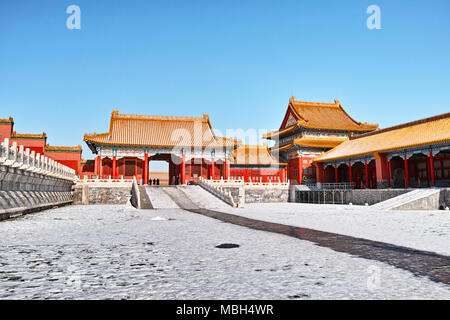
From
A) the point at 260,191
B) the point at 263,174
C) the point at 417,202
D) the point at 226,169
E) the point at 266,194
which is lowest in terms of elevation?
the point at 417,202

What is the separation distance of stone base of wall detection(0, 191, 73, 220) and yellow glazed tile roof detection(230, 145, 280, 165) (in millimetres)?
21300

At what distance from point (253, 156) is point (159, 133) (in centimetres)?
1164

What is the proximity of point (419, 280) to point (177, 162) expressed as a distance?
31260 millimetres

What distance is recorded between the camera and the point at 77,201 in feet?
86.6

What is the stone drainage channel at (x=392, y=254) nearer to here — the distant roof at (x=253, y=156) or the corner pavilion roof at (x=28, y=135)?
the distant roof at (x=253, y=156)

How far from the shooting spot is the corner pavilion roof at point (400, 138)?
21953 millimetres

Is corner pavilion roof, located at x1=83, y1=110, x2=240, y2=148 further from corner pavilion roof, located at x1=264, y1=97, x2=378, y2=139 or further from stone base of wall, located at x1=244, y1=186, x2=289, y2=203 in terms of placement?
corner pavilion roof, located at x1=264, y1=97, x2=378, y2=139

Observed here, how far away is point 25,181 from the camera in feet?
47.2

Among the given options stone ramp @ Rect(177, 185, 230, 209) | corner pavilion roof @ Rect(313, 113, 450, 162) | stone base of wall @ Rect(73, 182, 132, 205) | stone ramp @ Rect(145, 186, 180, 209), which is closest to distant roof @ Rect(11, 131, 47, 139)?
stone base of wall @ Rect(73, 182, 132, 205)

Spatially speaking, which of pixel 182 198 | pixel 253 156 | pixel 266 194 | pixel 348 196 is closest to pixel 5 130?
pixel 182 198

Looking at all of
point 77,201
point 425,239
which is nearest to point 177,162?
point 77,201

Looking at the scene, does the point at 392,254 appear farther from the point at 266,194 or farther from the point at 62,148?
the point at 62,148

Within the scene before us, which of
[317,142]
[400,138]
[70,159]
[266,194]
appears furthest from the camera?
[70,159]

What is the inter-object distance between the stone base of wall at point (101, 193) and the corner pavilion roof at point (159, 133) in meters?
5.24
